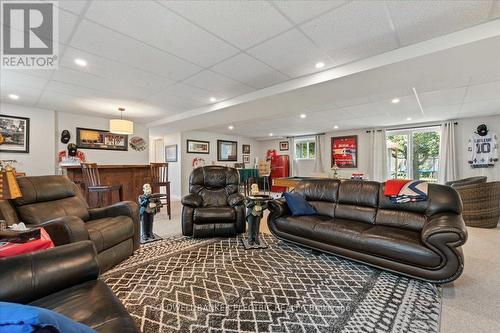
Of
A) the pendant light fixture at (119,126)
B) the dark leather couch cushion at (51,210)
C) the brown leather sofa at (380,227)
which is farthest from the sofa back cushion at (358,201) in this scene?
the pendant light fixture at (119,126)

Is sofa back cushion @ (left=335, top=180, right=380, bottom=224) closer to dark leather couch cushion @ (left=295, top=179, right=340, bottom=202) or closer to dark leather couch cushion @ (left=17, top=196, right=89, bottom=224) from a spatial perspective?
dark leather couch cushion @ (left=295, top=179, right=340, bottom=202)

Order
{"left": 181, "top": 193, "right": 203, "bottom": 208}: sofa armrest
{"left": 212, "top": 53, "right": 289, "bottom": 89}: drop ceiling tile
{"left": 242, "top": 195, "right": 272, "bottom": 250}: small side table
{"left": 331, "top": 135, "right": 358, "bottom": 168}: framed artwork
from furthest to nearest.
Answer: {"left": 331, "top": 135, "right": 358, "bottom": 168}: framed artwork → {"left": 181, "top": 193, "right": 203, "bottom": 208}: sofa armrest → {"left": 242, "top": 195, "right": 272, "bottom": 250}: small side table → {"left": 212, "top": 53, "right": 289, "bottom": 89}: drop ceiling tile

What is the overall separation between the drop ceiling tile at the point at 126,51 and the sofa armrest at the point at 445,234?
3041 millimetres

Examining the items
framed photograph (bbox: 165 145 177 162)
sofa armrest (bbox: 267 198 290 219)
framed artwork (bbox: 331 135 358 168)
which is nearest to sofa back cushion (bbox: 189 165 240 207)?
sofa armrest (bbox: 267 198 290 219)

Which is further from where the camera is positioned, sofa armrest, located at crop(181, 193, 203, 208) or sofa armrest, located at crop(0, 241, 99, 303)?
sofa armrest, located at crop(181, 193, 203, 208)

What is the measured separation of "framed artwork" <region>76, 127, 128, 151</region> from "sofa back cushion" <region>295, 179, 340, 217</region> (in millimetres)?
5047

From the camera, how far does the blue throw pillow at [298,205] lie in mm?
3037

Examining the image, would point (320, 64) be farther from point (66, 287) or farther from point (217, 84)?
point (66, 287)

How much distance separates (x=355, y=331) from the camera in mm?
1512

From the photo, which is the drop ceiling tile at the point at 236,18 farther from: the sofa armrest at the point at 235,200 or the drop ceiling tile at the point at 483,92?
the drop ceiling tile at the point at 483,92

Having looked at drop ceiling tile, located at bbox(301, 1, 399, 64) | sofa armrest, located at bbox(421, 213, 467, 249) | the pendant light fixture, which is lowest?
sofa armrest, located at bbox(421, 213, 467, 249)

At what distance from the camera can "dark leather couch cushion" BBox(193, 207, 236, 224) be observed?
324 centimetres

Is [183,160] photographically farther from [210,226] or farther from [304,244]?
[304,244]

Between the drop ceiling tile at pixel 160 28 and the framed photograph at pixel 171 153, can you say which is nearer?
the drop ceiling tile at pixel 160 28
